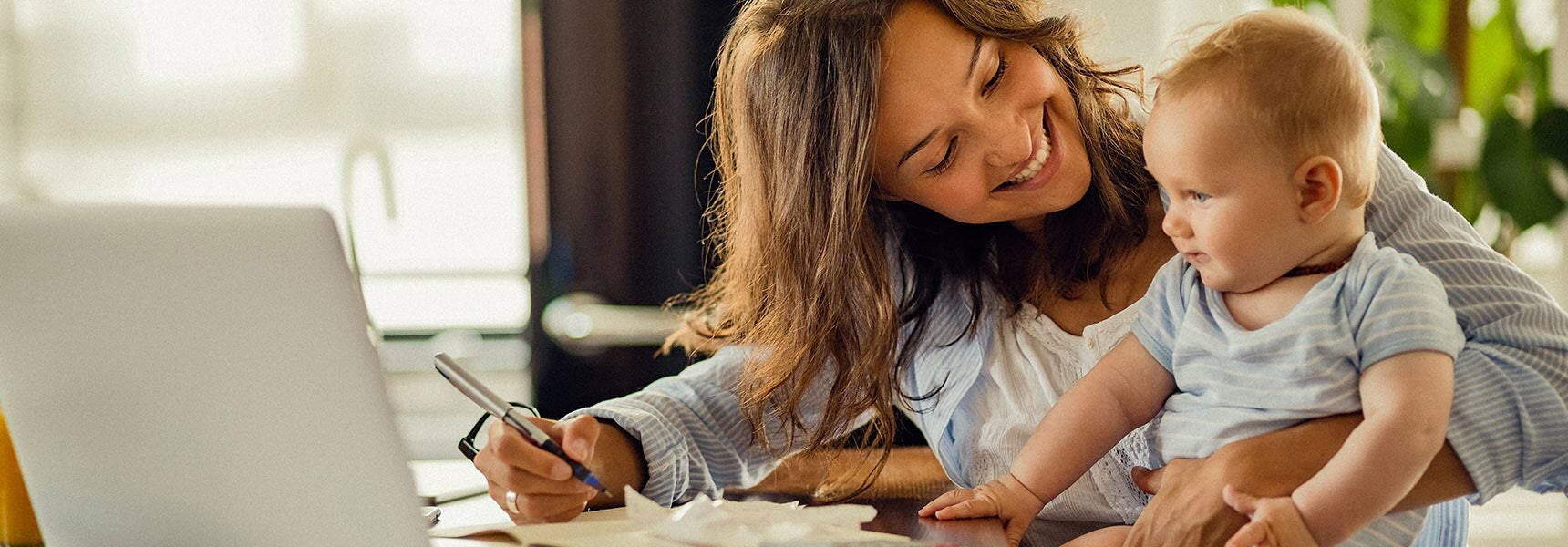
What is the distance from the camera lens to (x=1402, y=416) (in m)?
0.93

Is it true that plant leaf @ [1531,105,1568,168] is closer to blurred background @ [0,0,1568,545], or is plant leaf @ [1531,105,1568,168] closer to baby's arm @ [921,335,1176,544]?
blurred background @ [0,0,1568,545]

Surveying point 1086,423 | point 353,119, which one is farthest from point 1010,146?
point 353,119

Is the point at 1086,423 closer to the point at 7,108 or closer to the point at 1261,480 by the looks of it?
the point at 1261,480

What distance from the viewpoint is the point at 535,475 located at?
1.17m

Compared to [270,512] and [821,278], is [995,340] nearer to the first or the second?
[821,278]

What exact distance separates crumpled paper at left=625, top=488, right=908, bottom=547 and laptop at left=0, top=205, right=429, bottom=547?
215 millimetres

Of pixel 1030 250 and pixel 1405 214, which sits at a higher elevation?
pixel 1405 214

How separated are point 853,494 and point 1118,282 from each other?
0.38m

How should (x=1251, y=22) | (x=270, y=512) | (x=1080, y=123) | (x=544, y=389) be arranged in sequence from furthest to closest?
(x=544, y=389), (x=1080, y=123), (x=1251, y=22), (x=270, y=512)

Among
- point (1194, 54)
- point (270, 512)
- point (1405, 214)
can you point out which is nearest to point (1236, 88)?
point (1194, 54)

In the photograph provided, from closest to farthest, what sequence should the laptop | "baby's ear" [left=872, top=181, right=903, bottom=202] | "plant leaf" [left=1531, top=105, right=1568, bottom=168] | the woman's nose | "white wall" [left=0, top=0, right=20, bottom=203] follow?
1. the laptop
2. the woman's nose
3. "baby's ear" [left=872, top=181, right=903, bottom=202]
4. "plant leaf" [left=1531, top=105, right=1568, bottom=168]
5. "white wall" [left=0, top=0, right=20, bottom=203]

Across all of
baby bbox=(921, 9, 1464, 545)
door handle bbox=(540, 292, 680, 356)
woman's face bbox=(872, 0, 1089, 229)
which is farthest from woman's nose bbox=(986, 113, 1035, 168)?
door handle bbox=(540, 292, 680, 356)

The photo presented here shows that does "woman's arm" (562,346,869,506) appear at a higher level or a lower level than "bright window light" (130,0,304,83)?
lower

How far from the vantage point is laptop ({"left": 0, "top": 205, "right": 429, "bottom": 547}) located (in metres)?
0.77
